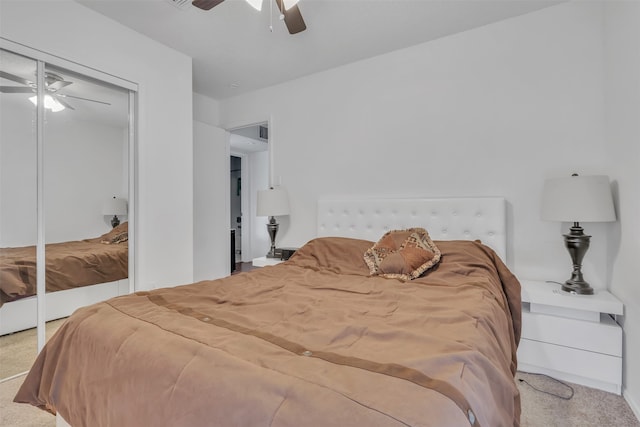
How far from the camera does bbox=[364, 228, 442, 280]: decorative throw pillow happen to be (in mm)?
2119

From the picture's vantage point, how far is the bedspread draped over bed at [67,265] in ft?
6.75

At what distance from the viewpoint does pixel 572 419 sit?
1.65 m

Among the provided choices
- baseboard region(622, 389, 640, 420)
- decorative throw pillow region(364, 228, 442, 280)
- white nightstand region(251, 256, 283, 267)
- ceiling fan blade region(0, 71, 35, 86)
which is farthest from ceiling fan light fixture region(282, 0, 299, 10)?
baseboard region(622, 389, 640, 420)

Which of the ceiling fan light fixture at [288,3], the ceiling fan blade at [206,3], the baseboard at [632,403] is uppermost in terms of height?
the ceiling fan blade at [206,3]

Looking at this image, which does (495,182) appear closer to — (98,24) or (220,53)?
(220,53)

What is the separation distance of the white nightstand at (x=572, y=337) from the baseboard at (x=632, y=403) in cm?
4

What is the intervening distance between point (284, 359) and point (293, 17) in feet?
6.49

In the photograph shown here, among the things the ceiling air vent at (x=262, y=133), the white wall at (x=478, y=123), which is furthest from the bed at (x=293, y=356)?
the ceiling air vent at (x=262, y=133)

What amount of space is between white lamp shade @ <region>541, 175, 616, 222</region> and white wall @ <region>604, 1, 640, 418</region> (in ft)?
0.27

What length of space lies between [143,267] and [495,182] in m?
3.08

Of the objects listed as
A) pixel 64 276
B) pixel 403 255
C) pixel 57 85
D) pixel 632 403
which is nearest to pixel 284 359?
pixel 403 255

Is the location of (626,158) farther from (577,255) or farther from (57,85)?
(57,85)

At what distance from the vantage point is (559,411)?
172 cm

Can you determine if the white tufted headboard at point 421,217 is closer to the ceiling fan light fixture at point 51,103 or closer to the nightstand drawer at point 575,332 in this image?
the nightstand drawer at point 575,332
